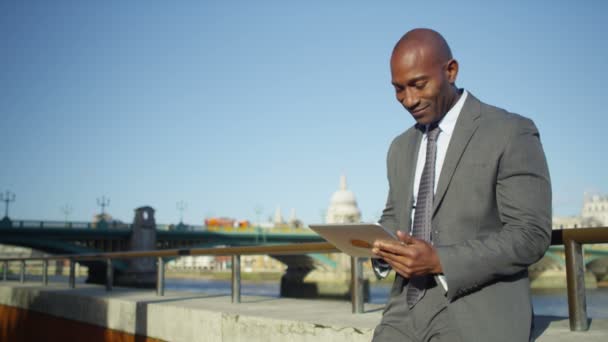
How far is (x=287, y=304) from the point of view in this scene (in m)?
5.86

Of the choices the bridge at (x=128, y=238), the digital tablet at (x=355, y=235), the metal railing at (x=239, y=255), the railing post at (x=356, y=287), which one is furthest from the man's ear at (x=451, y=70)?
the bridge at (x=128, y=238)

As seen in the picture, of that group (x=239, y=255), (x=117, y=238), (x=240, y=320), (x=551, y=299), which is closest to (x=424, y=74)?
(x=240, y=320)

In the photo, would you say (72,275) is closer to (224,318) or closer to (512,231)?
(224,318)

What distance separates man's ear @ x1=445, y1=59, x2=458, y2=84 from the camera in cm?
232

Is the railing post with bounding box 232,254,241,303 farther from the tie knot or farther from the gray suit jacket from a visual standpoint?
the gray suit jacket

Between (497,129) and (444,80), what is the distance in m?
0.26

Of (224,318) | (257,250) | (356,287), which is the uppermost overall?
(257,250)

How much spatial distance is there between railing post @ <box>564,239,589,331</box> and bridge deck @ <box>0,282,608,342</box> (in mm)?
67

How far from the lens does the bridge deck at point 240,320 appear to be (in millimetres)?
3741

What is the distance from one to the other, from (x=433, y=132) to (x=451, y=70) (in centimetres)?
23

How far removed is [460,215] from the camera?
2.19 m

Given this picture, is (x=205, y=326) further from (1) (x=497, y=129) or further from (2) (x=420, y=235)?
(1) (x=497, y=129)

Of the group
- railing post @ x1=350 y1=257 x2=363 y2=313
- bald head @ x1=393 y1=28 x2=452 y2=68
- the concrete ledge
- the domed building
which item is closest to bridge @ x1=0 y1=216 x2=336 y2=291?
the concrete ledge

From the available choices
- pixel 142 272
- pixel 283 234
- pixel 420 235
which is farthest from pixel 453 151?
pixel 283 234
